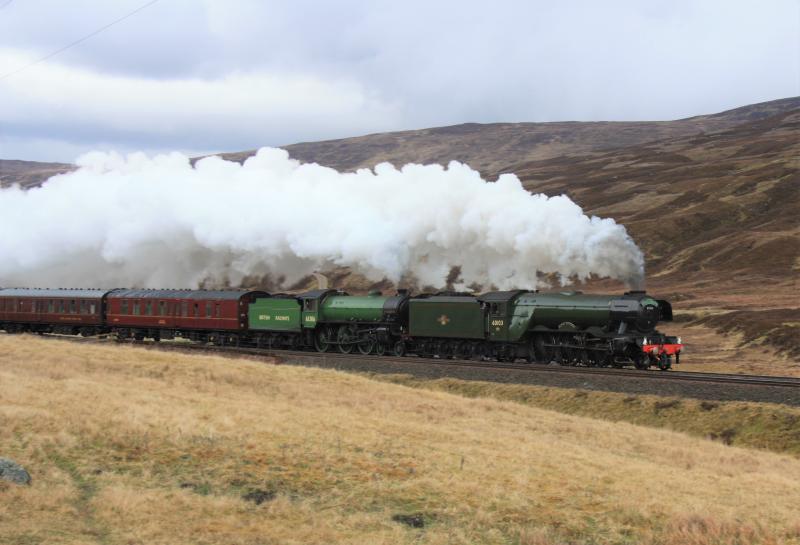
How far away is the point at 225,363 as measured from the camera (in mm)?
35500

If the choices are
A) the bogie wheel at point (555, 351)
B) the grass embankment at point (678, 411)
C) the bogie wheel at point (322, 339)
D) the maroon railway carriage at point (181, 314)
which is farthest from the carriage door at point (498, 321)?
the maroon railway carriage at point (181, 314)

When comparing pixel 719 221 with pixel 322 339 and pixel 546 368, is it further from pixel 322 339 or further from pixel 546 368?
pixel 546 368

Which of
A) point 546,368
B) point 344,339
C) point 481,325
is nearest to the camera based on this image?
point 546,368

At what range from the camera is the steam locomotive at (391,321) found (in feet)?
118

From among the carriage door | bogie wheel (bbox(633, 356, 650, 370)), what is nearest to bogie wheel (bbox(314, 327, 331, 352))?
the carriage door

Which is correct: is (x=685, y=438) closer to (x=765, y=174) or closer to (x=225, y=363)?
(x=225, y=363)

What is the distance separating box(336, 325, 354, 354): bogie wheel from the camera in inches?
1809

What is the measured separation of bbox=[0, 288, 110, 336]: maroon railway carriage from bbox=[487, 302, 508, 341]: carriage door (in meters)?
31.2

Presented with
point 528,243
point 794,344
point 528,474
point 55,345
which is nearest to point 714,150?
point 794,344

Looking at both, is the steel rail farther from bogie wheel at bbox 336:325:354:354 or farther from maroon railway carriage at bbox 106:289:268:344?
maroon railway carriage at bbox 106:289:268:344

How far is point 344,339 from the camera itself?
46156mm

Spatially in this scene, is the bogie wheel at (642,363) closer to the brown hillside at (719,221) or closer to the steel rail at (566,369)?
the steel rail at (566,369)

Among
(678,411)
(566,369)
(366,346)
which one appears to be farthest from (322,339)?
(678,411)

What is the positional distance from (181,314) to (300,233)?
34.5 ft
